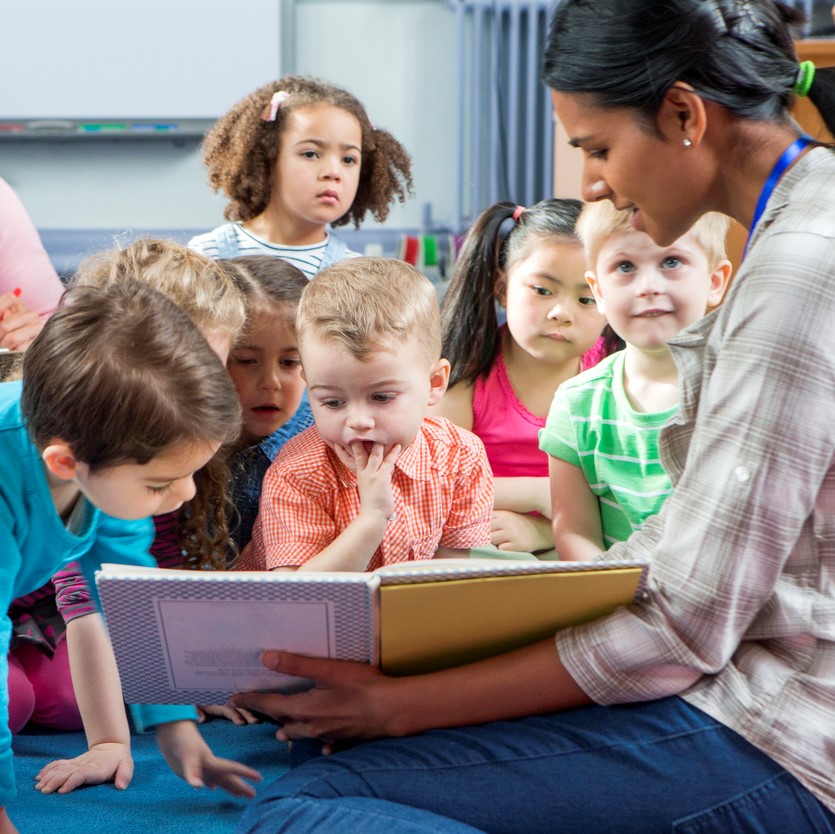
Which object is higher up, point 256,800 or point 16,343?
point 16,343

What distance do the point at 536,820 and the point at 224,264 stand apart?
3.29 feet

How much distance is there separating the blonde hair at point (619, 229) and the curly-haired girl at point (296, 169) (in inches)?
35.0

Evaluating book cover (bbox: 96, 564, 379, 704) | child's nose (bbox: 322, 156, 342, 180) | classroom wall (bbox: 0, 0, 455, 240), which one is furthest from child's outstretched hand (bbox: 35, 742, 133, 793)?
classroom wall (bbox: 0, 0, 455, 240)

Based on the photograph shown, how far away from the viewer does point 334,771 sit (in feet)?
3.09

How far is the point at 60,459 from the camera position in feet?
3.50

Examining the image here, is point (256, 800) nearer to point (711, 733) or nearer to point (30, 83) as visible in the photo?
point (711, 733)

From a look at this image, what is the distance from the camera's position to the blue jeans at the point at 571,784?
90 cm

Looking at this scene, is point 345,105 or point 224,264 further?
point 345,105

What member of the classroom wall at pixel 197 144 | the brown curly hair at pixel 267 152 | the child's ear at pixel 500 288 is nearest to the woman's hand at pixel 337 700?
the child's ear at pixel 500 288

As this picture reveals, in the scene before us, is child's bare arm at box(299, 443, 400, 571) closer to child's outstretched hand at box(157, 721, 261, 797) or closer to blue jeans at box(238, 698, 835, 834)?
child's outstretched hand at box(157, 721, 261, 797)

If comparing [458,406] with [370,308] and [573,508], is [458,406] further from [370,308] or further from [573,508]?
[370,308]

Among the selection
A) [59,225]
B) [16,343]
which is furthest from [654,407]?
[59,225]

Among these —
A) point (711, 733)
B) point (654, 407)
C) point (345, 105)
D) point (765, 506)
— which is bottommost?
point (711, 733)

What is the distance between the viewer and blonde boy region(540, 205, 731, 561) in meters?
1.44
